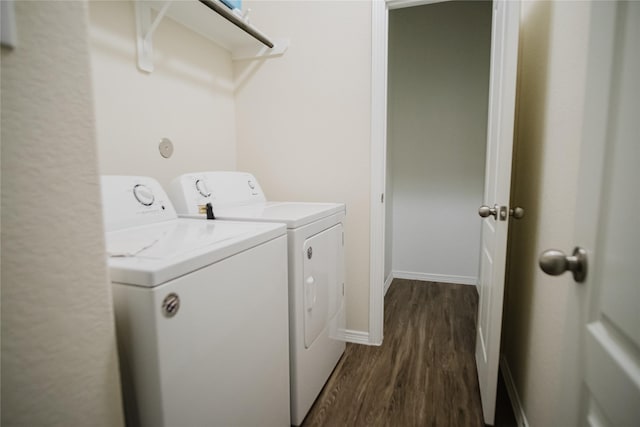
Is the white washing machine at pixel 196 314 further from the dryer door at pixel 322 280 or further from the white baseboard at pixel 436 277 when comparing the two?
the white baseboard at pixel 436 277

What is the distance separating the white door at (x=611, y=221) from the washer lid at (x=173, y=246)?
0.78 metres

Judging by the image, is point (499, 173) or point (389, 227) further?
point (389, 227)

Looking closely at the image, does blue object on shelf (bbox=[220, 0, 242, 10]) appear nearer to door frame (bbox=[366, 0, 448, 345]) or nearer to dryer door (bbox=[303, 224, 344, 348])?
door frame (bbox=[366, 0, 448, 345])

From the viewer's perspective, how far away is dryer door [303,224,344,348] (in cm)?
140

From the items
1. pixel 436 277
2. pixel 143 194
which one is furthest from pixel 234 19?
pixel 436 277

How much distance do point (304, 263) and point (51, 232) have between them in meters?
0.96

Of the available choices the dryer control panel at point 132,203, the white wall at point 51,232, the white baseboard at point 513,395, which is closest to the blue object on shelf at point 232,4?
the dryer control panel at point 132,203

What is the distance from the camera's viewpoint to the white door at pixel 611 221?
43cm

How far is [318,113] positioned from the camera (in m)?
2.07

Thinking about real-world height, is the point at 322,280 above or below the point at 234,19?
below

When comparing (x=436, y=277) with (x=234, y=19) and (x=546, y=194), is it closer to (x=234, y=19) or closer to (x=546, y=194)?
(x=546, y=194)

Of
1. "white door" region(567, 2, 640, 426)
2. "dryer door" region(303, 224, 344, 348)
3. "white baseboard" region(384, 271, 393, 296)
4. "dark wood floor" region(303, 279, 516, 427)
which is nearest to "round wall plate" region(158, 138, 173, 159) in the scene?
"dryer door" region(303, 224, 344, 348)

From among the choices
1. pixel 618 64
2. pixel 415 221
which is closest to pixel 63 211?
pixel 618 64

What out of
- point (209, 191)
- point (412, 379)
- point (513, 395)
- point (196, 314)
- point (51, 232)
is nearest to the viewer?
point (51, 232)
